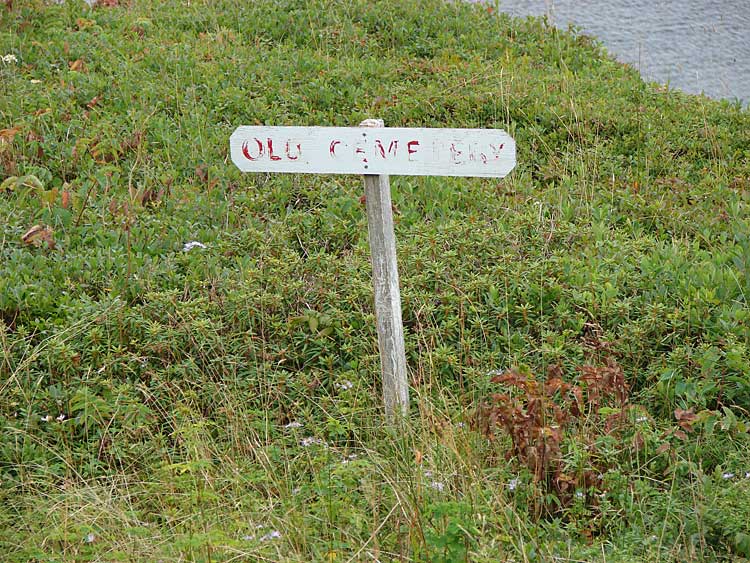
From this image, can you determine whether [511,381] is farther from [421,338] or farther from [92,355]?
[92,355]

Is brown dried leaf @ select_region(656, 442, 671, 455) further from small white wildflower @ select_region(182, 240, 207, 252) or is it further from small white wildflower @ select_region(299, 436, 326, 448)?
small white wildflower @ select_region(182, 240, 207, 252)

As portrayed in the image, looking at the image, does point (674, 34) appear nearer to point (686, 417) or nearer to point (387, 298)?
point (686, 417)

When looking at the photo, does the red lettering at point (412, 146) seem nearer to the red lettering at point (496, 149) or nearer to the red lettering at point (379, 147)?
the red lettering at point (379, 147)

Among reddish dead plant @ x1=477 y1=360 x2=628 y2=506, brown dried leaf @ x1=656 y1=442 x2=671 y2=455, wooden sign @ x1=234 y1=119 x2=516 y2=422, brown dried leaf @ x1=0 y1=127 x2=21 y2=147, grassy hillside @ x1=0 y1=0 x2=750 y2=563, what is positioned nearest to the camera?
grassy hillside @ x1=0 y1=0 x2=750 y2=563

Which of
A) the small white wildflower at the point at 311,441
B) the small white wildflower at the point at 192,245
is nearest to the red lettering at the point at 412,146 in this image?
the small white wildflower at the point at 311,441

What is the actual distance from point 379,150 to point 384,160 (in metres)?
0.05

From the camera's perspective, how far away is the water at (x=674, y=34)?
1173 centimetres

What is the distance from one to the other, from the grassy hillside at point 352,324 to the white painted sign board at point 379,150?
3.18 feet

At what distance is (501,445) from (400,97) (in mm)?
5444

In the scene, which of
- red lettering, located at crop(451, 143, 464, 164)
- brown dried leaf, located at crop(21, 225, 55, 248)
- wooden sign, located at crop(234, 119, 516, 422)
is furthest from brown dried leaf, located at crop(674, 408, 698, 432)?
brown dried leaf, located at crop(21, 225, 55, 248)

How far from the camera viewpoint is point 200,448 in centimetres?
413

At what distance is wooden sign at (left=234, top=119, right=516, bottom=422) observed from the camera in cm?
405

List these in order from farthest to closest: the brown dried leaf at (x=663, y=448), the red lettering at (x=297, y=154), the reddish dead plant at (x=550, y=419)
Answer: the red lettering at (x=297, y=154) < the brown dried leaf at (x=663, y=448) < the reddish dead plant at (x=550, y=419)

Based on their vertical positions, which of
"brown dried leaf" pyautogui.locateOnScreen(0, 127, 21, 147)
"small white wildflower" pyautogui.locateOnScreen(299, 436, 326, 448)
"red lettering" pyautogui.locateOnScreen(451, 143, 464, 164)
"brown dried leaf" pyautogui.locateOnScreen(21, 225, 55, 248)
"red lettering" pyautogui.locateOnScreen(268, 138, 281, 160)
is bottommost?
"small white wildflower" pyautogui.locateOnScreen(299, 436, 326, 448)
